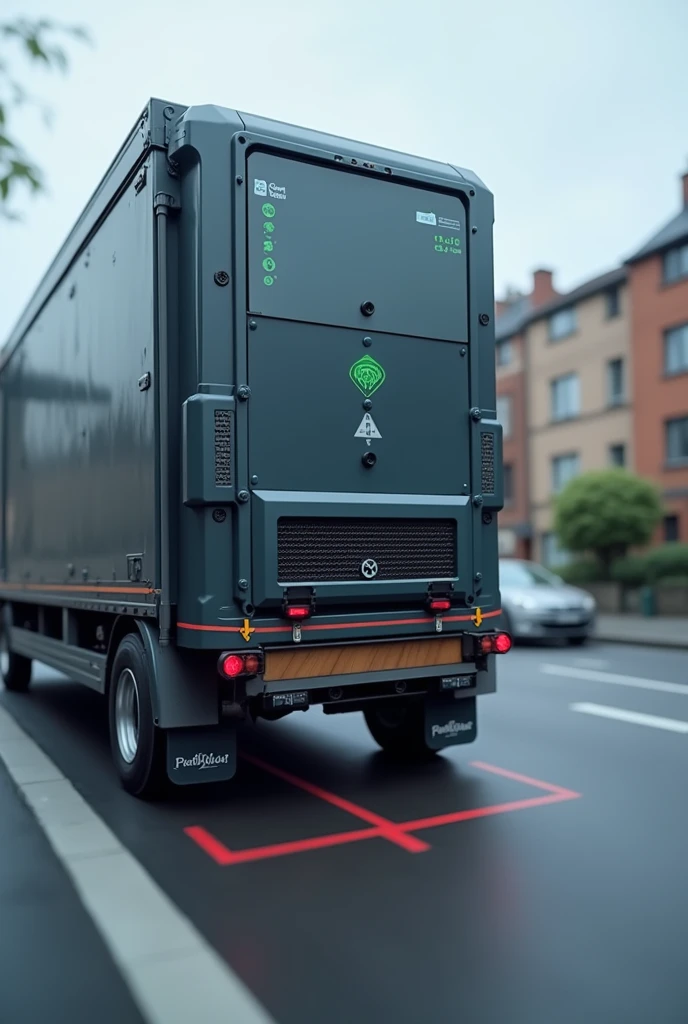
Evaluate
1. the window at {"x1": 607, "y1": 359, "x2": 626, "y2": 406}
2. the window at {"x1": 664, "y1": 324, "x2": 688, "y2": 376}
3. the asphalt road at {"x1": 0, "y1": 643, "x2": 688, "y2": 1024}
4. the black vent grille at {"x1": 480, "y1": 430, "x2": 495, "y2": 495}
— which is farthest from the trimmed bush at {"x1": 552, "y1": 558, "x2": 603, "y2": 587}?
the black vent grille at {"x1": 480, "y1": 430, "x2": 495, "y2": 495}

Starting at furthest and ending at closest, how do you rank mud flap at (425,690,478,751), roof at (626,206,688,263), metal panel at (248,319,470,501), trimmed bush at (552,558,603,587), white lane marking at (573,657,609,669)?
roof at (626,206,688,263)
trimmed bush at (552,558,603,587)
white lane marking at (573,657,609,669)
mud flap at (425,690,478,751)
metal panel at (248,319,470,501)

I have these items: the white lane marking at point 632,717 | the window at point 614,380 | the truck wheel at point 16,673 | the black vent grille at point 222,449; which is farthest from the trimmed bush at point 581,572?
the black vent grille at point 222,449

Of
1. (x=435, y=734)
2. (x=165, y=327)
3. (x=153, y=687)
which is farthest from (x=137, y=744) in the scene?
(x=165, y=327)

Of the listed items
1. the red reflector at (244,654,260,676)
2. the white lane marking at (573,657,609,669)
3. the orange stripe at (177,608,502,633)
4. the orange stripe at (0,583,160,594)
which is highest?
the orange stripe at (0,583,160,594)

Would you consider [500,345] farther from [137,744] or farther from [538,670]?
[137,744]

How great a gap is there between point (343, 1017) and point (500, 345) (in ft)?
134

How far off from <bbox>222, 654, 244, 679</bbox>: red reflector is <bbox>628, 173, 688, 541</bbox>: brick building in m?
26.6

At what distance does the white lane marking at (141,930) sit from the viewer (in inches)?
125

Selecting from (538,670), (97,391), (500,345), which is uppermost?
(500,345)

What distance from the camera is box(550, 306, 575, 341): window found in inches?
1458

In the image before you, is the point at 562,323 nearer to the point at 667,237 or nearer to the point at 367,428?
the point at 667,237

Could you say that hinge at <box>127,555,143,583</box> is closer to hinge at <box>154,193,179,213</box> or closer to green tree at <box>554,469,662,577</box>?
hinge at <box>154,193,179,213</box>

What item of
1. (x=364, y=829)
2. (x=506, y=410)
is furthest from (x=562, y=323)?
(x=364, y=829)

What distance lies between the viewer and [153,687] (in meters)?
5.44
